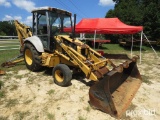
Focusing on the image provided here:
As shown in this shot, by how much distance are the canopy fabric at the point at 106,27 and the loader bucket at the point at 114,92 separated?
4471 mm

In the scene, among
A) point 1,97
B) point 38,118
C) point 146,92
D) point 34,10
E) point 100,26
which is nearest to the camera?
point 38,118

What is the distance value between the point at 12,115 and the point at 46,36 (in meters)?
3.15

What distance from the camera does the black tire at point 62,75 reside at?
5.42 meters

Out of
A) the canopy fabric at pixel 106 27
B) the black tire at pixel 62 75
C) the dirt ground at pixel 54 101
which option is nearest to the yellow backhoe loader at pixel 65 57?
the black tire at pixel 62 75

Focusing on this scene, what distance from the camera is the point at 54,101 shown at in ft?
15.4

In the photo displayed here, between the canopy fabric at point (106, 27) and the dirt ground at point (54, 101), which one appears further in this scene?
the canopy fabric at point (106, 27)

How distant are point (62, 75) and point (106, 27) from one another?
5.89 m

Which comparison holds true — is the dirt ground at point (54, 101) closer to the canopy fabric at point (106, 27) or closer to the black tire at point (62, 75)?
the black tire at point (62, 75)

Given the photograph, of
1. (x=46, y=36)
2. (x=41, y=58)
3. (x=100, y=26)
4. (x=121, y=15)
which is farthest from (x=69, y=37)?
(x=121, y=15)

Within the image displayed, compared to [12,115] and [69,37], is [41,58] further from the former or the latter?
[12,115]

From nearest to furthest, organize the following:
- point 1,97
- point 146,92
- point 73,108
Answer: point 73,108 → point 1,97 → point 146,92

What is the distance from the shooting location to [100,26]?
433 inches

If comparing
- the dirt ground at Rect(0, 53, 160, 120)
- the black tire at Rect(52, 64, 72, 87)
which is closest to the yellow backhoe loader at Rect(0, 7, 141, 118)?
the black tire at Rect(52, 64, 72, 87)

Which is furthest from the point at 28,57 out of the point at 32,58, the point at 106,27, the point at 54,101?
the point at 106,27
